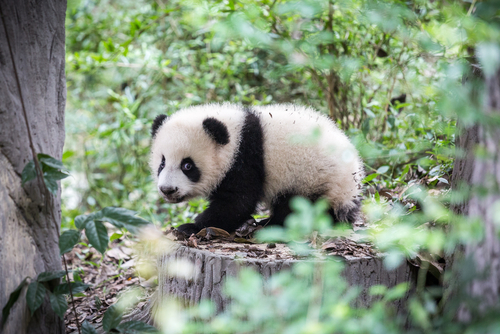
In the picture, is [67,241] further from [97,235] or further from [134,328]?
[134,328]

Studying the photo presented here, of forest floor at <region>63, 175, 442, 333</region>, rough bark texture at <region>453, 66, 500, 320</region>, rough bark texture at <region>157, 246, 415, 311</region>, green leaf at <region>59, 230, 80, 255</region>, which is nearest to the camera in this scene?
rough bark texture at <region>453, 66, 500, 320</region>

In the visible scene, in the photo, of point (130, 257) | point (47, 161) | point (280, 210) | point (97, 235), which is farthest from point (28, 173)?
point (130, 257)

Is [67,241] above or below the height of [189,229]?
above

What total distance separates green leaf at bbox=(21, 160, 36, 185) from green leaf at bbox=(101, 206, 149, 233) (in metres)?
0.41

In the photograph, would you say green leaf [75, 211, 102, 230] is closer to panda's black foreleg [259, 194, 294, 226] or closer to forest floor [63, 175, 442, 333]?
forest floor [63, 175, 442, 333]

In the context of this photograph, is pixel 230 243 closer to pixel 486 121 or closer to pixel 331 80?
pixel 486 121

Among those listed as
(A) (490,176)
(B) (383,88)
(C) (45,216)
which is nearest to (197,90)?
(B) (383,88)

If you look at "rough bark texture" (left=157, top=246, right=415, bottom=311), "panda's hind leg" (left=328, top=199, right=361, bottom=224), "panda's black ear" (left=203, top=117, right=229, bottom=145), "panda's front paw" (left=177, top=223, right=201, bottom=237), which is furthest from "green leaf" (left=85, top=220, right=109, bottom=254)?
"panda's hind leg" (left=328, top=199, right=361, bottom=224)

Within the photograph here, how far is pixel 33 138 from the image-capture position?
7.64 feet

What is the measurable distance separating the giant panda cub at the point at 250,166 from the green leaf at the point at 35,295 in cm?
111

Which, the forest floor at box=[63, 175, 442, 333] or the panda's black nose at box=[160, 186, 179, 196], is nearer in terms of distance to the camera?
the forest floor at box=[63, 175, 442, 333]

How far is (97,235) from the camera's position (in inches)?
82.5

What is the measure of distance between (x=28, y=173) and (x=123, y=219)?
543 mm

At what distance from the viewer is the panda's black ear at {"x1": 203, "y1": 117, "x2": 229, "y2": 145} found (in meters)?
3.16
